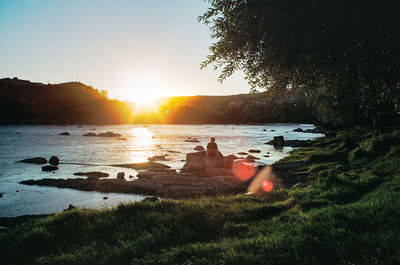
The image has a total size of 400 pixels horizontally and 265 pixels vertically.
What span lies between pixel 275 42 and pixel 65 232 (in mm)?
8530

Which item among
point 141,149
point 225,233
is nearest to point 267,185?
point 225,233

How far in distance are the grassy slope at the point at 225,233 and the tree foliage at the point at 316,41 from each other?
13.1ft

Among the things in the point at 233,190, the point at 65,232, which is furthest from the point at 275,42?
the point at 233,190

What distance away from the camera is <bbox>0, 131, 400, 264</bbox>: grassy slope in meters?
5.89

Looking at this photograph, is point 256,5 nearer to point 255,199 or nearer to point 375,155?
point 255,199

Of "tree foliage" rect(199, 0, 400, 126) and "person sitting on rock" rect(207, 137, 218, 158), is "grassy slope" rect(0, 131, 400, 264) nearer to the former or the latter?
"tree foliage" rect(199, 0, 400, 126)

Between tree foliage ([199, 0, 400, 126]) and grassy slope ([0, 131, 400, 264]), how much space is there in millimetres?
4001

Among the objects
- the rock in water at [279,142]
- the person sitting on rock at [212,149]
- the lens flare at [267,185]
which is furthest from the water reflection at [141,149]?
the lens flare at [267,185]

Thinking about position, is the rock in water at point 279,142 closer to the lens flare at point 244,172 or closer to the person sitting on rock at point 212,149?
the lens flare at point 244,172

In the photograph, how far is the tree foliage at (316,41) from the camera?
8.38 meters

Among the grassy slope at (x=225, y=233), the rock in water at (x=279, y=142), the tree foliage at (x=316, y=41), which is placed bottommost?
the rock in water at (x=279, y=142)

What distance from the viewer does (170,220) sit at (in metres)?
8.70

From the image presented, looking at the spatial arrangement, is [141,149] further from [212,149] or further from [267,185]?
[267,185]

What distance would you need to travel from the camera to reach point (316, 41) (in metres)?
8.88
